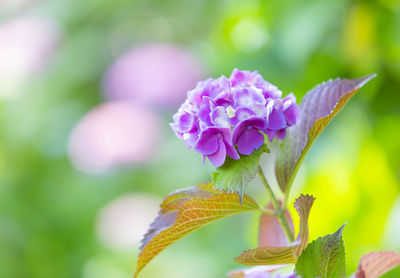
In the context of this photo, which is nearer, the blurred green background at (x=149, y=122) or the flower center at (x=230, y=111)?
the flower center at (x=230, y=111)

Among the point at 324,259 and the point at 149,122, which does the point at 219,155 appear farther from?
the point at 149,122

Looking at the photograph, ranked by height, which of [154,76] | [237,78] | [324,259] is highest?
[154,76]

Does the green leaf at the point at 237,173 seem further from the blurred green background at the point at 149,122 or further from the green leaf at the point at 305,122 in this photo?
the blurred green background at the point at 149,122

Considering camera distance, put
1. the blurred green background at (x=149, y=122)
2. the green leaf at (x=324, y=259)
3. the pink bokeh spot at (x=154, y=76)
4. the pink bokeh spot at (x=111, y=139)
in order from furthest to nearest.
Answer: the pink bokeh spot at (x=154, y=76) < the pink bokeh spot at (x=111, y=139) < the blurred green background at (x=149, y=122) < the green leaf at (x=324, y=259)

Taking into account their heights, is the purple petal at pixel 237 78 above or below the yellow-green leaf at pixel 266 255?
above

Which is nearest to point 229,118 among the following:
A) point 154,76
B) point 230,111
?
point 230,111

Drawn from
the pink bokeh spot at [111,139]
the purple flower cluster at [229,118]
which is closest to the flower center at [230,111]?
the purple flower cluster at [229,118]

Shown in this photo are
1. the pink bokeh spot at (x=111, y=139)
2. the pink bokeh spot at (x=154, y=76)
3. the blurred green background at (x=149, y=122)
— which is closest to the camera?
the blurred green background at (x=149, y=122)
